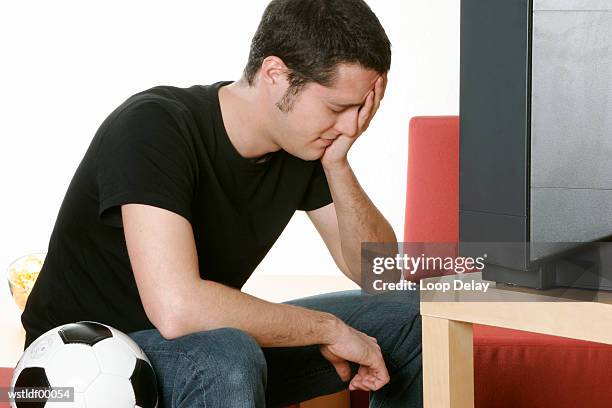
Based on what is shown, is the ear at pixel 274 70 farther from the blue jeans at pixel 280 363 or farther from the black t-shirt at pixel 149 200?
the blue jeans at pixel 280 363

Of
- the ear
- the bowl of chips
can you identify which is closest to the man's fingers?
the ear

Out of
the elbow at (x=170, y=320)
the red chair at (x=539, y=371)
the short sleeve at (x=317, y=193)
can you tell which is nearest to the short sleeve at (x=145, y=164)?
the elbow at (x=170, y=320)

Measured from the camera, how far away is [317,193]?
6.20ft

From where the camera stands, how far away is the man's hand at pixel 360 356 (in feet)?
5.16

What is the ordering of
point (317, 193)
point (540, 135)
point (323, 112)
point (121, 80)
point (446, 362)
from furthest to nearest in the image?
1. point (121, 80)
2. point (317, 193)
3. point (323, 112)
4. point (446, 362)
5. point (540, 135)

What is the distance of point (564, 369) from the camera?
76.1 inches

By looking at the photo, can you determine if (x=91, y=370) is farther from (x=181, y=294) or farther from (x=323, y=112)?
(x=323, y=112)

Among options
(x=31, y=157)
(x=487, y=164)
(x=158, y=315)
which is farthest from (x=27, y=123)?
(x=487, y=164)

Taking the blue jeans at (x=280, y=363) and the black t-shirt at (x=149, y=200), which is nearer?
the blue jeans at (x=280, y=363)

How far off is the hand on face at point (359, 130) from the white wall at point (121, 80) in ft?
5.64

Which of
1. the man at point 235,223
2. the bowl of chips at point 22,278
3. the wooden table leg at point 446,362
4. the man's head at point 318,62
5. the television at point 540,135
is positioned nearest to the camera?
the television at point 540,135

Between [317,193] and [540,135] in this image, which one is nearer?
[540,135]

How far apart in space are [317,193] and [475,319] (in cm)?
67

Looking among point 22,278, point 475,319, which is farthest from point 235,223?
Result: point 22,278
